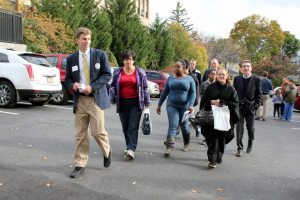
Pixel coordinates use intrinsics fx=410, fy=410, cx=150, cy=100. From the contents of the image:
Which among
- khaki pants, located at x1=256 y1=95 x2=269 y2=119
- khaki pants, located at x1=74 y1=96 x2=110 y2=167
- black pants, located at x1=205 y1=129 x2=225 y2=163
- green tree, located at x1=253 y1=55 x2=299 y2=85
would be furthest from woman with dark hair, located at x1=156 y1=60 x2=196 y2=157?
green tree, located at x1=253 y1=55 x2=299 y2=85

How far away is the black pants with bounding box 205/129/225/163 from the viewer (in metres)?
6.53

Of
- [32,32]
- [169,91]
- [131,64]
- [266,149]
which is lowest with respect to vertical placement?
[266,149]

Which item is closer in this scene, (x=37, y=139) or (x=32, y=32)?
(x=37, y=139)

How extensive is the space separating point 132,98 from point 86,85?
1389 mm

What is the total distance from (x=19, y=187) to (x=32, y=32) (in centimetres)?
1729

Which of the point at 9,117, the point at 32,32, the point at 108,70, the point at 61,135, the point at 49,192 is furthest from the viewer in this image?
→ the point at 32,32

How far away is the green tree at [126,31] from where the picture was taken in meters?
32.6

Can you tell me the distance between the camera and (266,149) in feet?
28.3

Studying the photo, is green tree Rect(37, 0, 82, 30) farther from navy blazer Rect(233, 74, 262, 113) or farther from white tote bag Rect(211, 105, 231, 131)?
white tote bag Rect(211, 105, 231, 131)

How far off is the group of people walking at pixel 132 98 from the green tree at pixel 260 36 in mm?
68456

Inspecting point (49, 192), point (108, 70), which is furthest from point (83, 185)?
point (108, 70)

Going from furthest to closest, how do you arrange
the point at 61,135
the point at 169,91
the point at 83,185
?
the point at 61,135
the point at 169,91
the point at 83,185

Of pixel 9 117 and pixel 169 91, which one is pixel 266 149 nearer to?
pixel 169 91

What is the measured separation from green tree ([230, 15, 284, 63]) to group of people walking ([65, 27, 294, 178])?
68.5 m
